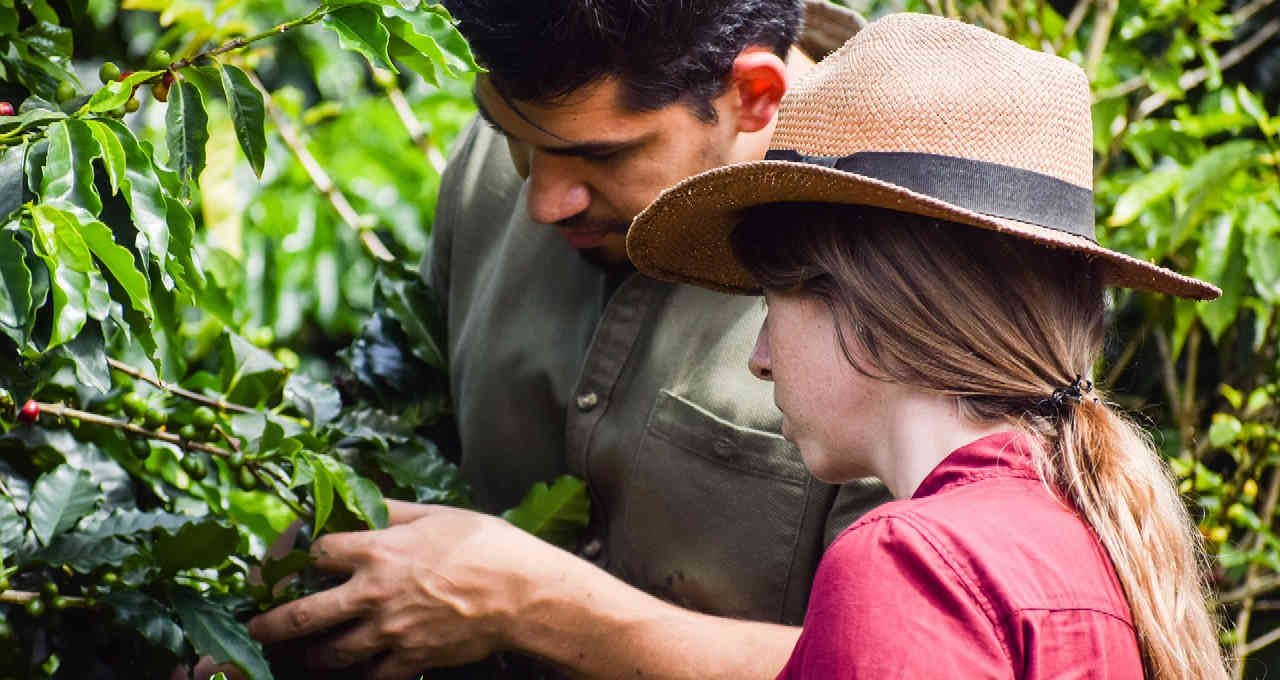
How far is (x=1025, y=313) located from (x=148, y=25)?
3.82m

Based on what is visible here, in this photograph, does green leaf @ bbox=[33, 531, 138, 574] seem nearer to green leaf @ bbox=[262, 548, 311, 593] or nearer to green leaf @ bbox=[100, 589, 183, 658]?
green leaf @ bbox=[100, 589, 183, 658]

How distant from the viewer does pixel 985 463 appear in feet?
4.65

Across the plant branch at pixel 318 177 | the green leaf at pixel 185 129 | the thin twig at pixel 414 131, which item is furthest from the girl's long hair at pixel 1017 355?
the thin twig at pixel 414 131

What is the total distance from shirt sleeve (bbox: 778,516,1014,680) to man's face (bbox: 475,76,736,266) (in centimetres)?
86

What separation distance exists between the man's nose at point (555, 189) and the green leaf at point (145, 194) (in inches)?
29.2

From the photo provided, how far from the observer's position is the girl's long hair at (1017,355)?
1.41m

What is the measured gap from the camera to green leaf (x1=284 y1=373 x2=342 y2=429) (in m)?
2.10

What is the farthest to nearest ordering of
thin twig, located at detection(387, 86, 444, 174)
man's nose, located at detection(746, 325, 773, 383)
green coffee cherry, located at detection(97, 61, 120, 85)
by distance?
thin twig, located at detection(387, 86, 444, 174) → man's nose, located at detection(746, 325, 773, 383) → green coffee cherry, located at detection(97, 61, 120, 85)

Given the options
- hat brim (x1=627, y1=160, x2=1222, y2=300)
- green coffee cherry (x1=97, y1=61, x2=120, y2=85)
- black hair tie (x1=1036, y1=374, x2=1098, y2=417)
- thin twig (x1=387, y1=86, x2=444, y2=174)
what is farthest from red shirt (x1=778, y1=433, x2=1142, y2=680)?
thin twig (x1=387, y1=86, x2=444, y2=174)

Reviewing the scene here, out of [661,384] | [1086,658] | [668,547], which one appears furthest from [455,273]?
[1086,658]

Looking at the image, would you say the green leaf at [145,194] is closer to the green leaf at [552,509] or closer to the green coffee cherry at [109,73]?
the green coffee cherry at [109,73]

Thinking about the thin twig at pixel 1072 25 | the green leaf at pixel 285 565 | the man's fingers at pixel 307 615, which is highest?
the thin twig at pixel 1072 25

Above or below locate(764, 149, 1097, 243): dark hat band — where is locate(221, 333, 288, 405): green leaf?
below

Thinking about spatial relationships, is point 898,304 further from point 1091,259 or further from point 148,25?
point 148,25
